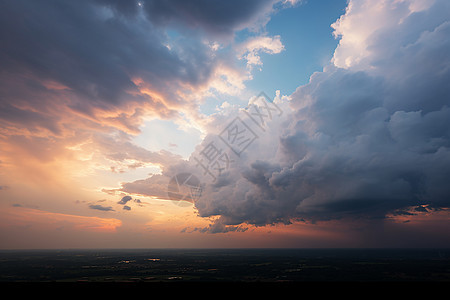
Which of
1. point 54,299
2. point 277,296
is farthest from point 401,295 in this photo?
point 54,299

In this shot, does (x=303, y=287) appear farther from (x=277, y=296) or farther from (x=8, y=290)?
(x=8, y=290)

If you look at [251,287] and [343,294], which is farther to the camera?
[251,287]

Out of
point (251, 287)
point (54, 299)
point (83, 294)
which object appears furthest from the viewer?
point (251, 287)

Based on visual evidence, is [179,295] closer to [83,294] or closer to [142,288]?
[142,288]

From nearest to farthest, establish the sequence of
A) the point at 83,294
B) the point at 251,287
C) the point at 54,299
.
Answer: the point at 54,299
the point at 83,294
the point at 251,287

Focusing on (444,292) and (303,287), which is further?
(303,287)

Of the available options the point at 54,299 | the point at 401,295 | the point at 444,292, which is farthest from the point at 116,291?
the point at 444,292

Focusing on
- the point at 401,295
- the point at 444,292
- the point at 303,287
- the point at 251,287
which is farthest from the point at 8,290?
the point at 444,292
